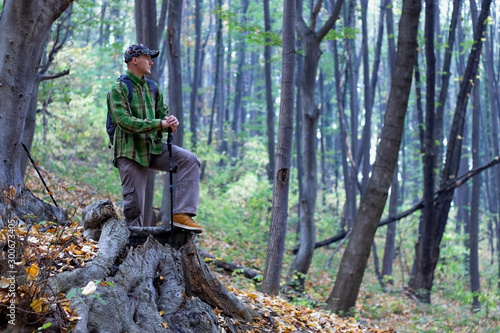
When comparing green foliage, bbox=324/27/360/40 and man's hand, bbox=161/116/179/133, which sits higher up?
green foliage, bbox=324/27/360/40

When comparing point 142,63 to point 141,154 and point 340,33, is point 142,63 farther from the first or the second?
point 340,33

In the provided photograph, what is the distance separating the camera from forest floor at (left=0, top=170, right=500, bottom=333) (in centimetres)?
378

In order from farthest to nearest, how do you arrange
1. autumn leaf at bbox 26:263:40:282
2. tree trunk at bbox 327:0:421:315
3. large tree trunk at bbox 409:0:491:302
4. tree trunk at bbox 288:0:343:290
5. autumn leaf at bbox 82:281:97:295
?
large tree trunk at bbox 409:0:491:302
tree trunk at bbox 288:0:343:290
tree trunk at bbox 327:0:421:315
autumn leaf at bbox 82:281:97:295
autumn leaf at bbox 26:263:40:282

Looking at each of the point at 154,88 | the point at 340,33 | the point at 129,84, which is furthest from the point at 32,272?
the point at 340,33

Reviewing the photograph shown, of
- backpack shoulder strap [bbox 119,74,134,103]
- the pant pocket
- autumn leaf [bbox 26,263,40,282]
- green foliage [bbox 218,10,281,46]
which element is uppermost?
green foliage [bbox 218,10,281,46]

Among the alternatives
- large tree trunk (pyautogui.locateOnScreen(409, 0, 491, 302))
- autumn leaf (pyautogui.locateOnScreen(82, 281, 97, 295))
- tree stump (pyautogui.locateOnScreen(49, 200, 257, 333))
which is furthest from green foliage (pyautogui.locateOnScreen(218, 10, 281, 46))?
autumn leaf (pyautogui.locateOnScreen(82, 281, 97, 295))

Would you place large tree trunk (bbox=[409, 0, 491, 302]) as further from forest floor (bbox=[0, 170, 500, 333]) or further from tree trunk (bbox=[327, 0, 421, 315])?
tree trunk (bbox=[327, 0, 421, 315])

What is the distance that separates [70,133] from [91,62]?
4459 mm

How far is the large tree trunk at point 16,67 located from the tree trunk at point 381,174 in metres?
5.35

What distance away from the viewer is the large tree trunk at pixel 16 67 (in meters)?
5.04

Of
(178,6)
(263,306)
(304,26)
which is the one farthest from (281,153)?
(178,6)

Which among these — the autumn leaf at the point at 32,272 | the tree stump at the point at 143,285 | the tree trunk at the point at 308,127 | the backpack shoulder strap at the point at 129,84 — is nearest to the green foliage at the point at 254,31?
the tree trunk at the point at 308,127

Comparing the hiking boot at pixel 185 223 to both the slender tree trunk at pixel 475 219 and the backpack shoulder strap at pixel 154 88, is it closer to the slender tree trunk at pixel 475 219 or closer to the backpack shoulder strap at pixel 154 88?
the backpack shoulder strap at pixel 154 88

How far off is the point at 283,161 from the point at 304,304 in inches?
100
